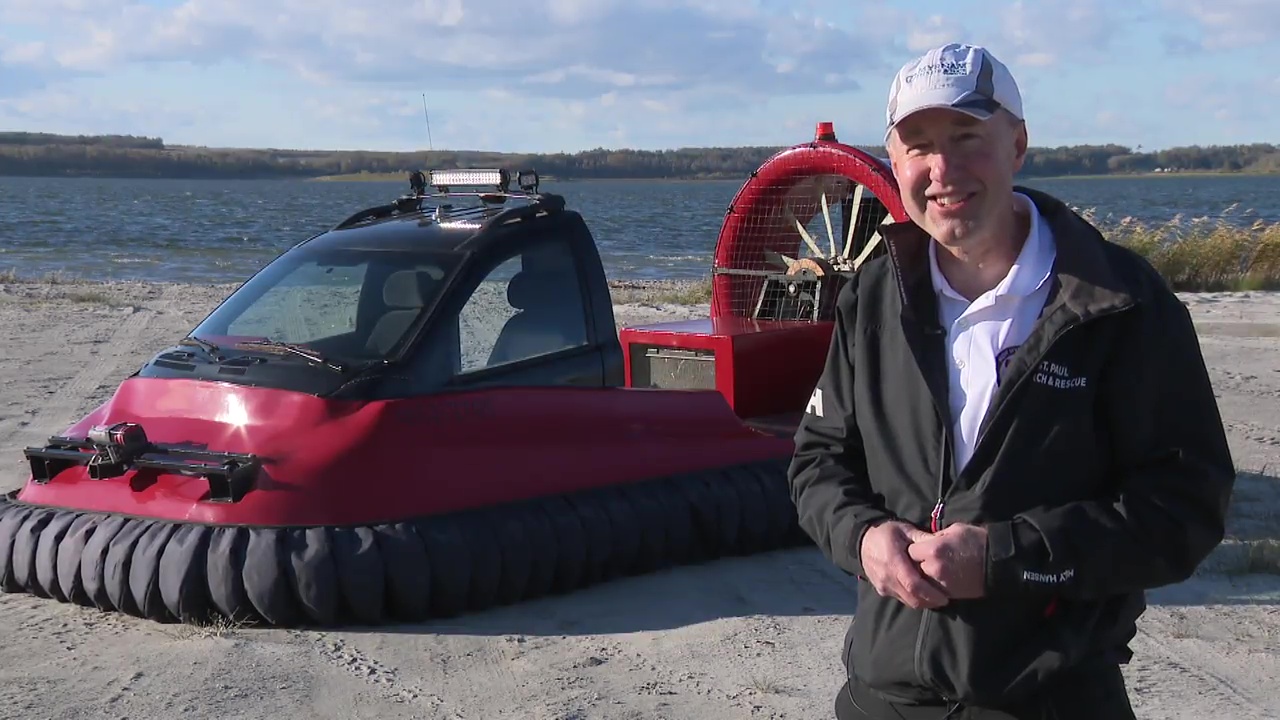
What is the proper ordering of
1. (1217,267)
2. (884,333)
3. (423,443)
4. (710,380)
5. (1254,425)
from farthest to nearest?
(1217,267), (1254,425), (710,380), (423,443), (884,333)

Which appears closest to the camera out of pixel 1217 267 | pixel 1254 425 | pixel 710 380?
pixel 710 380

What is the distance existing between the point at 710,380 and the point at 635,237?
104ft

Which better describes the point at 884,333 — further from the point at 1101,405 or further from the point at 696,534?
→ the point at 696,534

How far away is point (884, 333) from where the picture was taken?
7.57ft

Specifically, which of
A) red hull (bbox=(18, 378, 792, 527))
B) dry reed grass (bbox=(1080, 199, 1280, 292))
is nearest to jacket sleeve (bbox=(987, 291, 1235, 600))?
red hull (bbox=(18, 378, 792, 527))

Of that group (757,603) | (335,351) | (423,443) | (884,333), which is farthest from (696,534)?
(884,333)

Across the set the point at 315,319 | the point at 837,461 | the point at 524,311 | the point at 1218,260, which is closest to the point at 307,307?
the point at 315,319

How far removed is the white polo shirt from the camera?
7.12ft

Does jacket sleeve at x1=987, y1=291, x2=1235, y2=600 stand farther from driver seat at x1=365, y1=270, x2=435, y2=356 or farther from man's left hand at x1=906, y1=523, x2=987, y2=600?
driver seat at x1=365, y1=270, x2=435, y2=356

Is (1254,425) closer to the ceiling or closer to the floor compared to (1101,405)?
closer to the floor

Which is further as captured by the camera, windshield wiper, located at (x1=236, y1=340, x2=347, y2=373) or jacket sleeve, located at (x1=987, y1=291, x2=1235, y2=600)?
windshield wiper, located at (x1=236, y1=340, x2=347, y2=373)

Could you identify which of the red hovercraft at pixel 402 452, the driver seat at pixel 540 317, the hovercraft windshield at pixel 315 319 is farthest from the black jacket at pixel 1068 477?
the driver seat at pixel 540 317

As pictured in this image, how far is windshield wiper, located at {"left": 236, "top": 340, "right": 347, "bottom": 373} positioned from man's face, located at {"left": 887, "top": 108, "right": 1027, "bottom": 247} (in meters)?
3.26

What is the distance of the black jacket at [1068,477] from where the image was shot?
207 cm
